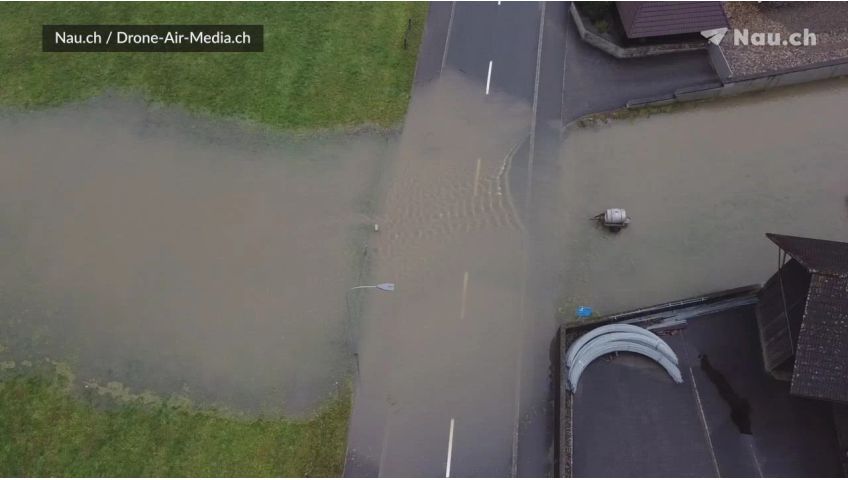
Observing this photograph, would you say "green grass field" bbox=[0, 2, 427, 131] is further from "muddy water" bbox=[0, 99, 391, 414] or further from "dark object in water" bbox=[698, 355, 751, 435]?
"dark object in water" bbox=[698, 355, 751, 435]

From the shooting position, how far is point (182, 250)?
25625mm

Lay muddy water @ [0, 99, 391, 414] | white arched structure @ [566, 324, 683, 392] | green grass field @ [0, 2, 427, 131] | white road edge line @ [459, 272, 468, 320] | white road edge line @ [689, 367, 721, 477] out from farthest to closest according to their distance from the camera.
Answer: green grass field @ [0, 2, 427, 131], white road edge line @ [459, 272, 468, 320], muddy water @ [0, 99, 391, 414], white arched structure @ [566, 324, 683, 392], white road edge line @ [689, 367, 721, 477]

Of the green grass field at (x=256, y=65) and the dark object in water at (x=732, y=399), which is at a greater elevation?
the green grass field at (x=256, y=65)

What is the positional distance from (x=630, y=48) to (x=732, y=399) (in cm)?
1839

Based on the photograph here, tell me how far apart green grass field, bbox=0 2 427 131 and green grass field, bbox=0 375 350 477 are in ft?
46.9

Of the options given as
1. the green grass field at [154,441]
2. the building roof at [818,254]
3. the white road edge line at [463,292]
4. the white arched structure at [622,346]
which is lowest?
the green grass field at [154,441]

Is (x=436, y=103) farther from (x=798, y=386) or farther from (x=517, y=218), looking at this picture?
(x=798, y=386)

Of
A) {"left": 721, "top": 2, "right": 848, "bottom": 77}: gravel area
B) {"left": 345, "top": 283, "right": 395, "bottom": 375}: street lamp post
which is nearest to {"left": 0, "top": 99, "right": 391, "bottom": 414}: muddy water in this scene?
{"left": 345, "top": 283, "right": 395, "bottom": 375}: street lamp post

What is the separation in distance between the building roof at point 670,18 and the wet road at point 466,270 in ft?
13.2

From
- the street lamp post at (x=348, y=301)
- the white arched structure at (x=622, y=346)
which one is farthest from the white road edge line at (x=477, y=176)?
the white arched structure at (x=622, y=346)

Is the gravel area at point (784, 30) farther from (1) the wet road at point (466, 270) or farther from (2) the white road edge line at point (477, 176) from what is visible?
(2) the white road edge line at point (477, 176)

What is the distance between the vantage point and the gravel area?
3077cm

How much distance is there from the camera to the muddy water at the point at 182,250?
23078mm

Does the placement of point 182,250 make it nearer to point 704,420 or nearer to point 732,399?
point 704,420
